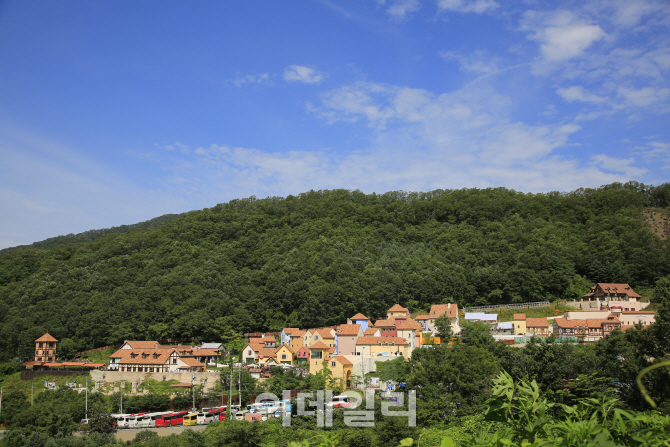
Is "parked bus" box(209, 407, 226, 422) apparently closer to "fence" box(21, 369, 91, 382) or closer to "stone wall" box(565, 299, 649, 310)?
"fence" box(21, 369, 91, 382)

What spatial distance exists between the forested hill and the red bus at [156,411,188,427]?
1572cm

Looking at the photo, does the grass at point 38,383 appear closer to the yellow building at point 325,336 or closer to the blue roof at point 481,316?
the yellow building at point 325,336

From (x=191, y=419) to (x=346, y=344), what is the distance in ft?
40.5

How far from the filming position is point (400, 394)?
69.7ft

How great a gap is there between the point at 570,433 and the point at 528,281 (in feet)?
147

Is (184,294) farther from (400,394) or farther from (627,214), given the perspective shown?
(627,214)

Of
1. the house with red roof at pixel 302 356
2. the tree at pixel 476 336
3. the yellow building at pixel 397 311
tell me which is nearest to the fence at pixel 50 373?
the house with red roof at pixel 302 356

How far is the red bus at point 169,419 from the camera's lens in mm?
24391

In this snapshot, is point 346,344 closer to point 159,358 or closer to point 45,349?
point 159,358

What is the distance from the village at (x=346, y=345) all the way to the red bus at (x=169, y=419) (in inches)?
153

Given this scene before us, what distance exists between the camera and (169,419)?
81.3ft

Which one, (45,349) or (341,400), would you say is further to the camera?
(45,349)

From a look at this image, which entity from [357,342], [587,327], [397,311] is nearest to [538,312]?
[587,327]

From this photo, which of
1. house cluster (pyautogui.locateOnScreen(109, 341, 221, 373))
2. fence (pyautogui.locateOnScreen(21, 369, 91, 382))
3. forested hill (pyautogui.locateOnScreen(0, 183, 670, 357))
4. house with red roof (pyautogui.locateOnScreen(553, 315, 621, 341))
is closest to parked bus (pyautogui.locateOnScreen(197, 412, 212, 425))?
house cluster (pyautogui.locateOnScreen(109, 341, 221, 373))
